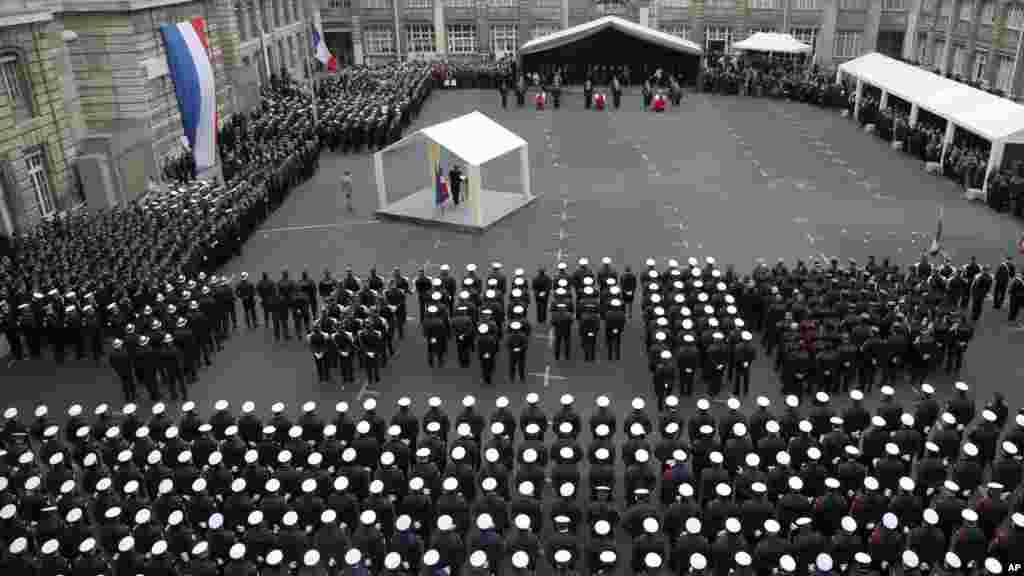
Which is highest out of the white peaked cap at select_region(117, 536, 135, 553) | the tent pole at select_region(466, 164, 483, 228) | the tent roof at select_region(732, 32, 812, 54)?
the tent roof at select_region(732, 32, 812, 54)

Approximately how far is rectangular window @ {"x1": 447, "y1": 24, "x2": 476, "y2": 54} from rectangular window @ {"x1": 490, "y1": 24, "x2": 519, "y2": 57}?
1.42 meters

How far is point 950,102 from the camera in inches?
1170

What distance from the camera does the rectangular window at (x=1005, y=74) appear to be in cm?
4003

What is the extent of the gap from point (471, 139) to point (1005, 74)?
105 ft

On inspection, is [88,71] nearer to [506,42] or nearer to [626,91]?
[626,91]


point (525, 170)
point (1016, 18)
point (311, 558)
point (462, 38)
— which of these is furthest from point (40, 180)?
point (1016, 18)

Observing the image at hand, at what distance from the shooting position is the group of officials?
10289mm

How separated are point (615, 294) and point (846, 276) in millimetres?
5371

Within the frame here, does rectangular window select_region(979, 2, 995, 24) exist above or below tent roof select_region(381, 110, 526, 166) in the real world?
above

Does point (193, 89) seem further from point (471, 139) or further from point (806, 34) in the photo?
point (806, 34)

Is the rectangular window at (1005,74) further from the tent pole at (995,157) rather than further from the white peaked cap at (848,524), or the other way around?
the white peaked cap at (848,524)

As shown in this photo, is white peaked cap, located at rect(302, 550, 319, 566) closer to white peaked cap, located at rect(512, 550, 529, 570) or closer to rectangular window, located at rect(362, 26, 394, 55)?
white peaked cap, located at rect(512, 550, 529, 570)

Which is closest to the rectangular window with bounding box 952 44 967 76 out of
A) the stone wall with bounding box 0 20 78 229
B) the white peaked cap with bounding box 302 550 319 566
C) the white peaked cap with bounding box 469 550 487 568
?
the stone wall with bounding box 0 20 78 229

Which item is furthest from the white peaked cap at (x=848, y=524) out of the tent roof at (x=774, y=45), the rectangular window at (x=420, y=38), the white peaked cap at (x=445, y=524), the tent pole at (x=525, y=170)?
the rectangular window at (x=420, y=38)
